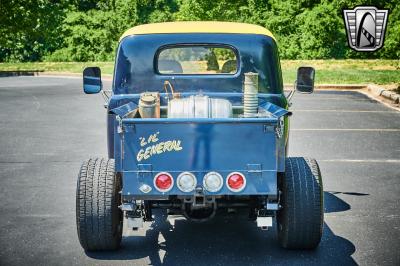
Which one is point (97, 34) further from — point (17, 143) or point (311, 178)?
point (311, 178)

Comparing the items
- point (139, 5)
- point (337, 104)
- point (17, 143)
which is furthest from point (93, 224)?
point (139, 5)

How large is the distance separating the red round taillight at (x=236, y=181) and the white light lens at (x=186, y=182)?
25cm

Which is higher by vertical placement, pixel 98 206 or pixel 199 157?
pixel 199 157

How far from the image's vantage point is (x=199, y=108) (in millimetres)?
5453

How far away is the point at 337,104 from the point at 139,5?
97.9ft

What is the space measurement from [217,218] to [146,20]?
130 ft

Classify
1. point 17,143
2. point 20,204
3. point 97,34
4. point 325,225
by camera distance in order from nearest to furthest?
point 325,225, point 20,204, point 17,143, point 97,34

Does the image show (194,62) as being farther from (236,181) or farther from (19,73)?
(19,73)

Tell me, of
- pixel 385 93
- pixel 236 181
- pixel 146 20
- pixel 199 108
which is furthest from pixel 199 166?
pixel 146 20

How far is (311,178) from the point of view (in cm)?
511

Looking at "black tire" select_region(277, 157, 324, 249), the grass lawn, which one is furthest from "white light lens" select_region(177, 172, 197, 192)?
the grass lawn

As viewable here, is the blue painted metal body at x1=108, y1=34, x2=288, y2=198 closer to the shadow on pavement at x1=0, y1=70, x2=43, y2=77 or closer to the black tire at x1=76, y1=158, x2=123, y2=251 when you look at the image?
the black tire at x1=76, y1=158, x2=123, y2=251

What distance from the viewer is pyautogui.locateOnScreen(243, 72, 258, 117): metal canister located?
214 inches

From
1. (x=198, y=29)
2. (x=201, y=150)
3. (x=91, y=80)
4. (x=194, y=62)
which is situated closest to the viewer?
(x=201, y=150)
